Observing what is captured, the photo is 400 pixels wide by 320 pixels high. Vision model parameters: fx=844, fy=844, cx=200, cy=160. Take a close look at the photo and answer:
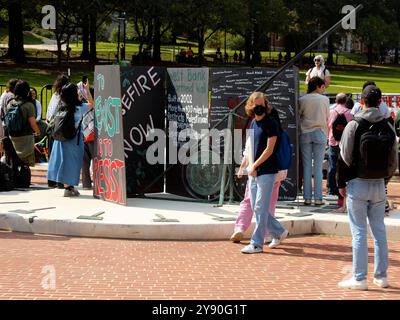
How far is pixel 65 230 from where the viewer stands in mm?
10672

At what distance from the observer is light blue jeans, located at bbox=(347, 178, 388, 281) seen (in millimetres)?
7766

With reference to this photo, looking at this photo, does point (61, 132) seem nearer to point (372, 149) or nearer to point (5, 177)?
point (5, 177)

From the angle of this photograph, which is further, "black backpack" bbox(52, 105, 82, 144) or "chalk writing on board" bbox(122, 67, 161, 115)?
"black backpack" bbox(52, 105, 82, 144)

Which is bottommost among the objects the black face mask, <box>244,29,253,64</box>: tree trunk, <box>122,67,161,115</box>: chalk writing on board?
the black face mask

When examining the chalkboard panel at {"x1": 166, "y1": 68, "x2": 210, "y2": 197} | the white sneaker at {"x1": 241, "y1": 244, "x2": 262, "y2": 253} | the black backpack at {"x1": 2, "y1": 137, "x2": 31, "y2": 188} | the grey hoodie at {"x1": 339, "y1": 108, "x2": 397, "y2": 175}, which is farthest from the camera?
the black backpack at {"x1": 2, "y1": 137, "x2": 31, "y2": 188}

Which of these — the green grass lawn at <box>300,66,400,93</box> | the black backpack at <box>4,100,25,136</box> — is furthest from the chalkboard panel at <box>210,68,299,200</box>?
the green grass lawn at <box>300,66,400,93</box>

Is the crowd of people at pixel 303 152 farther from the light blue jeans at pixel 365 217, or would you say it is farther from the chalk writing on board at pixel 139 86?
the chalk writing on board at pixel 139 86

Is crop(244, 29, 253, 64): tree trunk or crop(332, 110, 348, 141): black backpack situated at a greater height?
crop(244, 29, 253, 64): tree trunk

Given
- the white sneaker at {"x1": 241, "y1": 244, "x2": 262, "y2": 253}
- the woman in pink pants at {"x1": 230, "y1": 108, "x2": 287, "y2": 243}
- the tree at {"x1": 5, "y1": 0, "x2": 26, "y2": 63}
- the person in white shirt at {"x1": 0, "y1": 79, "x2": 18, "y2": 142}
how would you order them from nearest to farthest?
the white sneaker at {"x1": 241, "y1": 244, "x2": 262, "y2": 253}, the woman in pink pants at {"x1": 230, "y1": 108, "x2": 287, "y2": 243}, the person in white shirt at {"x1": 0, "y1": 79, "x2": 18, "y2": 142}, the tree at {"x1": 5, "y1": 0, "x2": 26, "y2": 63}

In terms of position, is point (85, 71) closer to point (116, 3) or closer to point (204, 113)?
point (116, 3)

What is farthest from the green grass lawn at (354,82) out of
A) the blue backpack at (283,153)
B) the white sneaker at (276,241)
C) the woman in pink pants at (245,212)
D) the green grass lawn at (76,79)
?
the blue backpack at (283,153)

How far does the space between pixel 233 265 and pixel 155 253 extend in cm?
109

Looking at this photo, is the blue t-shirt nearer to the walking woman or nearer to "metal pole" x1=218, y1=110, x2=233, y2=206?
"metal pole" x1=218, y1=110, x2=233, y2=206

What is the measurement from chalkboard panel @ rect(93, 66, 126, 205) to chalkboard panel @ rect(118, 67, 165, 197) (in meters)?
0.17
